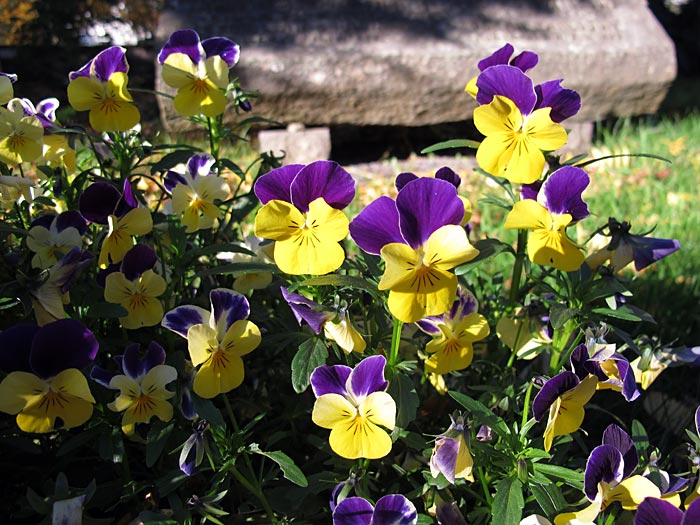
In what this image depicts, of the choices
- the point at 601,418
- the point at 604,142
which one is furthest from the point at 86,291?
the point at 604,142

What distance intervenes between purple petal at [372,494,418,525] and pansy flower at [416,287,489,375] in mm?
282

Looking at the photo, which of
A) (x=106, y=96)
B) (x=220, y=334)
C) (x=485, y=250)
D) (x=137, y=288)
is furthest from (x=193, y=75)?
(x=485, y=250)

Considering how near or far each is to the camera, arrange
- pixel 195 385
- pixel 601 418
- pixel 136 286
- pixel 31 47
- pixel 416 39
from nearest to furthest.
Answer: pixel 195 385 < pixel 136 286 < pixel 601 418 < pixel 416 39 < pixel 31 47

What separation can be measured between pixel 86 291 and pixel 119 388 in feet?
0.81

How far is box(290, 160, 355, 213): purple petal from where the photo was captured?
105cm

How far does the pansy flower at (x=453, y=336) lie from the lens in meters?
1.31

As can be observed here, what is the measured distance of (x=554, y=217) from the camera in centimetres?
121

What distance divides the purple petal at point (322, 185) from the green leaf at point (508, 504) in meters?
0.50

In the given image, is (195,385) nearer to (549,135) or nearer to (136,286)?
(136,286)

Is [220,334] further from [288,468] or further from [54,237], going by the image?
[54,237]

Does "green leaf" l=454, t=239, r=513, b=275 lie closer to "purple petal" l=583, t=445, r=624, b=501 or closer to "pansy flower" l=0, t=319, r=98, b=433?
"purple petal" l=583, t=445, r=624, b=501

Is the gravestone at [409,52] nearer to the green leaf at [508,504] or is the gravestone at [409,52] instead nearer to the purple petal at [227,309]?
the purple petal at [227,309]

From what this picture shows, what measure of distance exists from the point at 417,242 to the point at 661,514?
45cm

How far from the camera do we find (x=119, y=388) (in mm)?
1174
